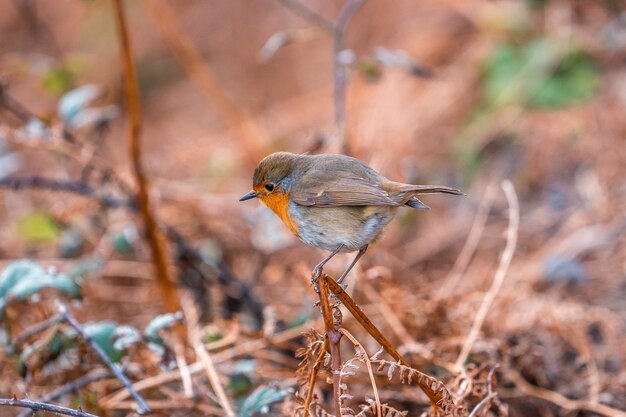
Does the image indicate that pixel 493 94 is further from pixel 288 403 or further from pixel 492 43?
pixel 288 403

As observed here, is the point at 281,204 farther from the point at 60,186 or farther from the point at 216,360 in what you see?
the point at 60,186

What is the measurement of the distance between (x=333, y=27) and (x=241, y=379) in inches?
A: 66.2

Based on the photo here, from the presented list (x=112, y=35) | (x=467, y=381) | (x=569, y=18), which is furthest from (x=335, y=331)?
(x=112, y=35)

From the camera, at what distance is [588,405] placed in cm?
267

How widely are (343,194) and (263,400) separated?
70 centimetres

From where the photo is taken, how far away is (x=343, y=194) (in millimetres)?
2350

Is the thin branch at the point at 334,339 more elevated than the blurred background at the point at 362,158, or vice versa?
the blurred background at the point at 362,158

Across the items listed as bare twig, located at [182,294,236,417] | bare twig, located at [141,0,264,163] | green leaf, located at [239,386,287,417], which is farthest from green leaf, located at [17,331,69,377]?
bare twig, located at [141,0,264,163]

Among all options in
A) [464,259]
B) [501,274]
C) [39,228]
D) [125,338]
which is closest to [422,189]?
[501,274]

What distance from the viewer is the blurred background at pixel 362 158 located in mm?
2928

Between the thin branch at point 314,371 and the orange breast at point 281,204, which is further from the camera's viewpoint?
the orange breast at point 281,204

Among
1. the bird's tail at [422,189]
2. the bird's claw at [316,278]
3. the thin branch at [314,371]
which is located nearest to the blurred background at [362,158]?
the bird's claw at [316,278]

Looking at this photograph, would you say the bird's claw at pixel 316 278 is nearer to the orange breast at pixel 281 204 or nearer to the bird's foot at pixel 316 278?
the bird's foot at pixel 316 278

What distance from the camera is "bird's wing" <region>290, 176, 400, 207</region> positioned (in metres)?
2.28
